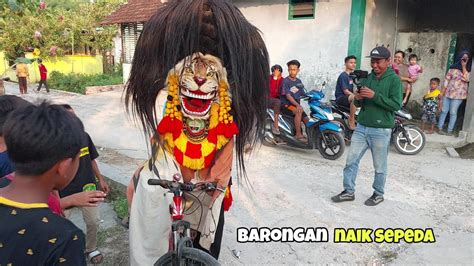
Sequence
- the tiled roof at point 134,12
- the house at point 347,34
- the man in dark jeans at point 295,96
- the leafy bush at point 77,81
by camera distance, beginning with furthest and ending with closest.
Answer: the leafy bush at point 77,81 < the tiled roof at point 134,12 < the house at point 347,34 < the man in dark jeans at point 295,96

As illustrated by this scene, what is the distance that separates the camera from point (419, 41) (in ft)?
27.7

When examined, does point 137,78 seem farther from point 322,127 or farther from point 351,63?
point 351,63

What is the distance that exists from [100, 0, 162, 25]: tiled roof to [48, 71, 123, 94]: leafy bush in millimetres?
2378

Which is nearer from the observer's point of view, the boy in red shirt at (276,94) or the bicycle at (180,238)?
the bicycle at (180,238)

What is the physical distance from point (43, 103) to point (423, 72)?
28.2 feet

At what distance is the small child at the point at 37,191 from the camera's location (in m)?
1.33

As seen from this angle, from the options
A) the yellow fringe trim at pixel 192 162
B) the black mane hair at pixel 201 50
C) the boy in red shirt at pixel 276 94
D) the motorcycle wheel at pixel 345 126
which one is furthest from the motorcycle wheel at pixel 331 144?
the yellow fringe trim at pixel 192 162

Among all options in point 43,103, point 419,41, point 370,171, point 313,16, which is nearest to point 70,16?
point 313,16

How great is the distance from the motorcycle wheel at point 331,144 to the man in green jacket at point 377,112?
1676mm

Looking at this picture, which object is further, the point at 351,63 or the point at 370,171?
the point at 351,63

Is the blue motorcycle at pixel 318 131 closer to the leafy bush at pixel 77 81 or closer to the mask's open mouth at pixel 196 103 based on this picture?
the mask's open mouth at pixel 196 103

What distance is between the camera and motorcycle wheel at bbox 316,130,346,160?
5.84 m

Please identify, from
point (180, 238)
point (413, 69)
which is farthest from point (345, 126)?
point (180, 238)

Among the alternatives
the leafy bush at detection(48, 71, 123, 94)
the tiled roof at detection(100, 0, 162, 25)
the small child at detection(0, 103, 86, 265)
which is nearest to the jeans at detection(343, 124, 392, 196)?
the small child at detection(0, 103, 86, 265)
